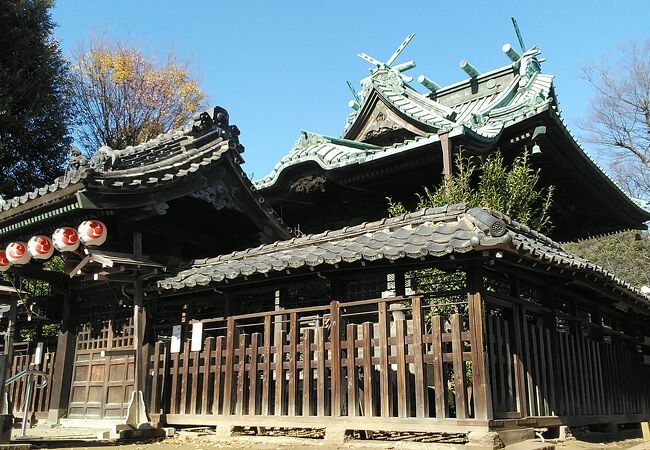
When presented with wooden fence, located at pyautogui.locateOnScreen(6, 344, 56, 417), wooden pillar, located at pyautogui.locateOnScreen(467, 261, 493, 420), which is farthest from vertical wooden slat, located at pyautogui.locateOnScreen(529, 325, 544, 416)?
wooden fence, located at pyautogui.locateOnScreen(6, 344, 56, 417)

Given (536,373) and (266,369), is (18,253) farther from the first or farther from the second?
(536,373)

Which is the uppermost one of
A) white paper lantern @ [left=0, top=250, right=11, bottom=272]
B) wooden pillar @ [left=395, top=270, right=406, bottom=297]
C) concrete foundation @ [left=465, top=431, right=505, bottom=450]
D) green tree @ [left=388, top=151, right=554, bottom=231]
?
green tree @ [left=388, top=151, right=554, bottom=231]

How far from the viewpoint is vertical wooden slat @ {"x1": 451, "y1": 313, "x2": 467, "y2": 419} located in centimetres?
655

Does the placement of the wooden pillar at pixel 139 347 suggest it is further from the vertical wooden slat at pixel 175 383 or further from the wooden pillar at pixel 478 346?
the wooden pillar at pixel 478 346

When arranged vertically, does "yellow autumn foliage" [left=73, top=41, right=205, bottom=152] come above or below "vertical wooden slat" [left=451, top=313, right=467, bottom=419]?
above

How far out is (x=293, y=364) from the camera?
26.3ft

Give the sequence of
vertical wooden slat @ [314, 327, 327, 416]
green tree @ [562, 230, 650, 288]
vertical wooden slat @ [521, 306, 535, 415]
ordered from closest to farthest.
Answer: vertical wooden slat @ [521, 306, 535, 415] < vertical wooden slat @ [314, 327, 327, 416] < green tree @ [562, 230, 650, 288]

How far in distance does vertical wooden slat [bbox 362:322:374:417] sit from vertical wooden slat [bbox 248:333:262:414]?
5.84 feet

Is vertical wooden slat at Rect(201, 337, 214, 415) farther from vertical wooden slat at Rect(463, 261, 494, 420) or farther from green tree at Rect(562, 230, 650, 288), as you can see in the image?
green tree at Rect(562, 230, 650, 288)

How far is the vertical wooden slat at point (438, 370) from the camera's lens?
6617 millimetres

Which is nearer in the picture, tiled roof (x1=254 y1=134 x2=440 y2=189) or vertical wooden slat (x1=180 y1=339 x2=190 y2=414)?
vertical wooden slat (x1=180 y1=339 x2=190 y2=414)

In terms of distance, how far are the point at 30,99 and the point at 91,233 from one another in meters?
15.6

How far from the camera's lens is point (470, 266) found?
272 inches

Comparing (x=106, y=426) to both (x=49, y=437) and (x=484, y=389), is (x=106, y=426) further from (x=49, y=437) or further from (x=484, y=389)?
(x=484, y=389)
